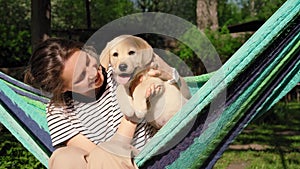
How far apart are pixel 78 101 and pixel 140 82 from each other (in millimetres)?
279

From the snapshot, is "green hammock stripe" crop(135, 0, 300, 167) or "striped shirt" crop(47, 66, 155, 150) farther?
"striped shirt" crop(47, 66, 155, 150)

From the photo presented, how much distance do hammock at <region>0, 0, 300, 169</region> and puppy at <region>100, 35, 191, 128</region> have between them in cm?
14

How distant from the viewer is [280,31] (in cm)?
171

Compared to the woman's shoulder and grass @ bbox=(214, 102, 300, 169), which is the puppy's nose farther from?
grass @ bbox=(214, 102, 300, 169)

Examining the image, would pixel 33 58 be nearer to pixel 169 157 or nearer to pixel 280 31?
pixel 169 157

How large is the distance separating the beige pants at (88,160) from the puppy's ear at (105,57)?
1.01 feet

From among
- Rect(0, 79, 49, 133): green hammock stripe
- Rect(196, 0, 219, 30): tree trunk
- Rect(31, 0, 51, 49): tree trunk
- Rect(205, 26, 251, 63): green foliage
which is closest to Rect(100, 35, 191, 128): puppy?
Rect(0, 79, 49, 133): green hammock stripe

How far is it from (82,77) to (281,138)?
3509 millimetres

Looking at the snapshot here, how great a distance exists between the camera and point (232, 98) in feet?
5.64

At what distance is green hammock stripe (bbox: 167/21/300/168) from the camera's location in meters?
1.72

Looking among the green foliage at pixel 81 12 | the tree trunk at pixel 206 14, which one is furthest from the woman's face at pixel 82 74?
the green foliage at pixel 81 12

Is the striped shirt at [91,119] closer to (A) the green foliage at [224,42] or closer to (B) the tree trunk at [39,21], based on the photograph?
(B) the tree trunk at [39,21]

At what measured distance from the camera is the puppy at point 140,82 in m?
1.79

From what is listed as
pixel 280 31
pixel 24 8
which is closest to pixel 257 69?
pixel 280 31
